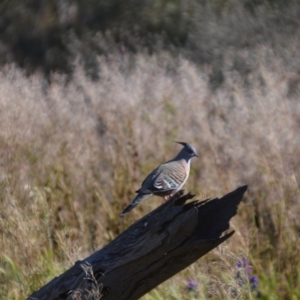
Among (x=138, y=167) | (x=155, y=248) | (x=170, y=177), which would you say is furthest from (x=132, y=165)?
(x=155, y=248)

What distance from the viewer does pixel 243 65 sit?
11.0 metres

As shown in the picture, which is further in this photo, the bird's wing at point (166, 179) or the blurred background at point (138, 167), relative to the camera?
the bird's wing at point (166, 179)

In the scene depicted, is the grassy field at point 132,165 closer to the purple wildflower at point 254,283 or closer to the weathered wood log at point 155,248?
the purple wildflower at point 254,283

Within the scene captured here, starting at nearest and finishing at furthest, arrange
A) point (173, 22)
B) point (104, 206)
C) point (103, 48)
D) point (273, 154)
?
point (273, 154), point (104, 206), point (103, 48), point (173, 22)

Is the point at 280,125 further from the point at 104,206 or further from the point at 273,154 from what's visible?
the point at 104,206

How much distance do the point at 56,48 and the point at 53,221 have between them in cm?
817

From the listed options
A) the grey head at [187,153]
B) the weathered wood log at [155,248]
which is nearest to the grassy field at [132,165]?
the grey head at [187,153]

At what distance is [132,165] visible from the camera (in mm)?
6570

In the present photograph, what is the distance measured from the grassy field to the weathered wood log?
927 millimetres

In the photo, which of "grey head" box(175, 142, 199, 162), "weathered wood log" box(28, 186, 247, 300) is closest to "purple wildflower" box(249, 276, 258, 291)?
"grey head" box(175, 142, 199, 162)

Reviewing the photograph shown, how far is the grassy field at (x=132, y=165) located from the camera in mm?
5141

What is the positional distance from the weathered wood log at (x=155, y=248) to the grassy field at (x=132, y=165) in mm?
927

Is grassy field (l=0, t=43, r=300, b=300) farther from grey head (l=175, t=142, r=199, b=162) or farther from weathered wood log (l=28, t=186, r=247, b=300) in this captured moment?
weathered wood log (l=28, t=186, r=247, b=300)

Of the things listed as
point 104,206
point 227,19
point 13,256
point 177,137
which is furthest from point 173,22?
point 13,256
